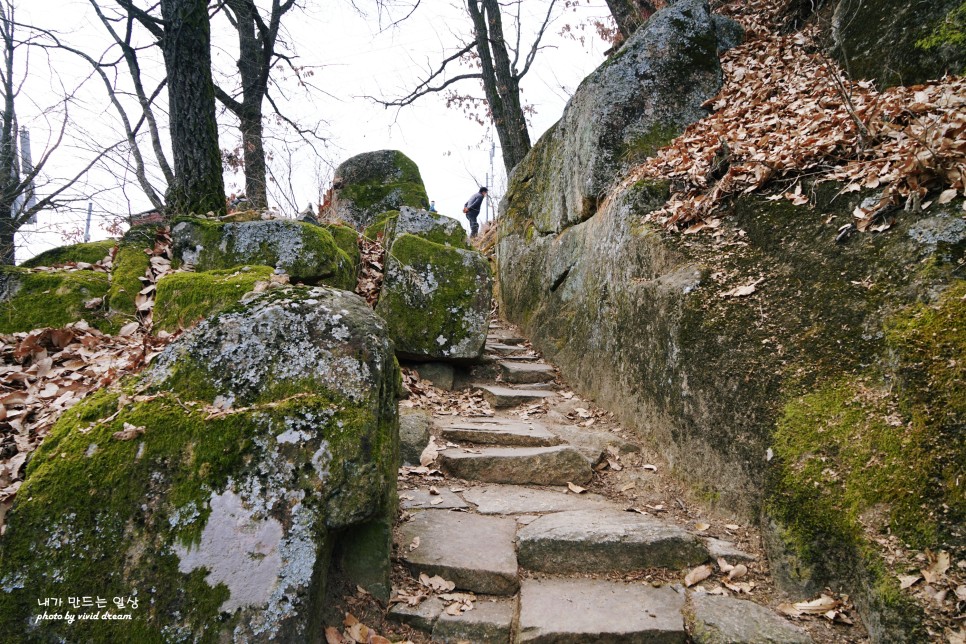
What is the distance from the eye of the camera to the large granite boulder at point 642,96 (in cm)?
620

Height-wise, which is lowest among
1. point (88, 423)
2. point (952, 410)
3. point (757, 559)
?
point (757, 559)

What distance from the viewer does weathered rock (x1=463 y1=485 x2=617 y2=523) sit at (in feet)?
11.8

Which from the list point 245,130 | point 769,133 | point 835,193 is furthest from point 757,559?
point 245,130

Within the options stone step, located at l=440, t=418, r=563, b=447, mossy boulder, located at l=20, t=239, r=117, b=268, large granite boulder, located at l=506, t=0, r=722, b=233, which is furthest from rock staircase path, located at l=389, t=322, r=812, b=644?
mossy boulder, located at l=20, t=239, r=117, b=268

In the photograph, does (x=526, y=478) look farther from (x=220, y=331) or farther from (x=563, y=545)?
(x=220, y=331)

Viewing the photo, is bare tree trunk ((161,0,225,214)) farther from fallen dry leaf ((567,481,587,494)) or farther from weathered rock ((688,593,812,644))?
weathered rock ((688,593,812,644))

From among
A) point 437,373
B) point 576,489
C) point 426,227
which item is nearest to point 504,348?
point 437,373

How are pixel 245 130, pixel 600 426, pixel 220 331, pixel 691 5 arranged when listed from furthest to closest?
pixel 245 130 < pixel 691 5 < pixel 600 426 < pixel 220 331

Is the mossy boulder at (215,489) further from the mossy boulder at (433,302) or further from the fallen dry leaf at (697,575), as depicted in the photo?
the mossy boulder at (433,302)

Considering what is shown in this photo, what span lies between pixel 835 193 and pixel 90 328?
5.54 m

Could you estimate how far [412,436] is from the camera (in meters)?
4.34

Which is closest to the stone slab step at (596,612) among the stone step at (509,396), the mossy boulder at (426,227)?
the stone step at (509,396)

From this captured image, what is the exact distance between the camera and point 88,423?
2.34 meters

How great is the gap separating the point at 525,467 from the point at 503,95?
9.37m
